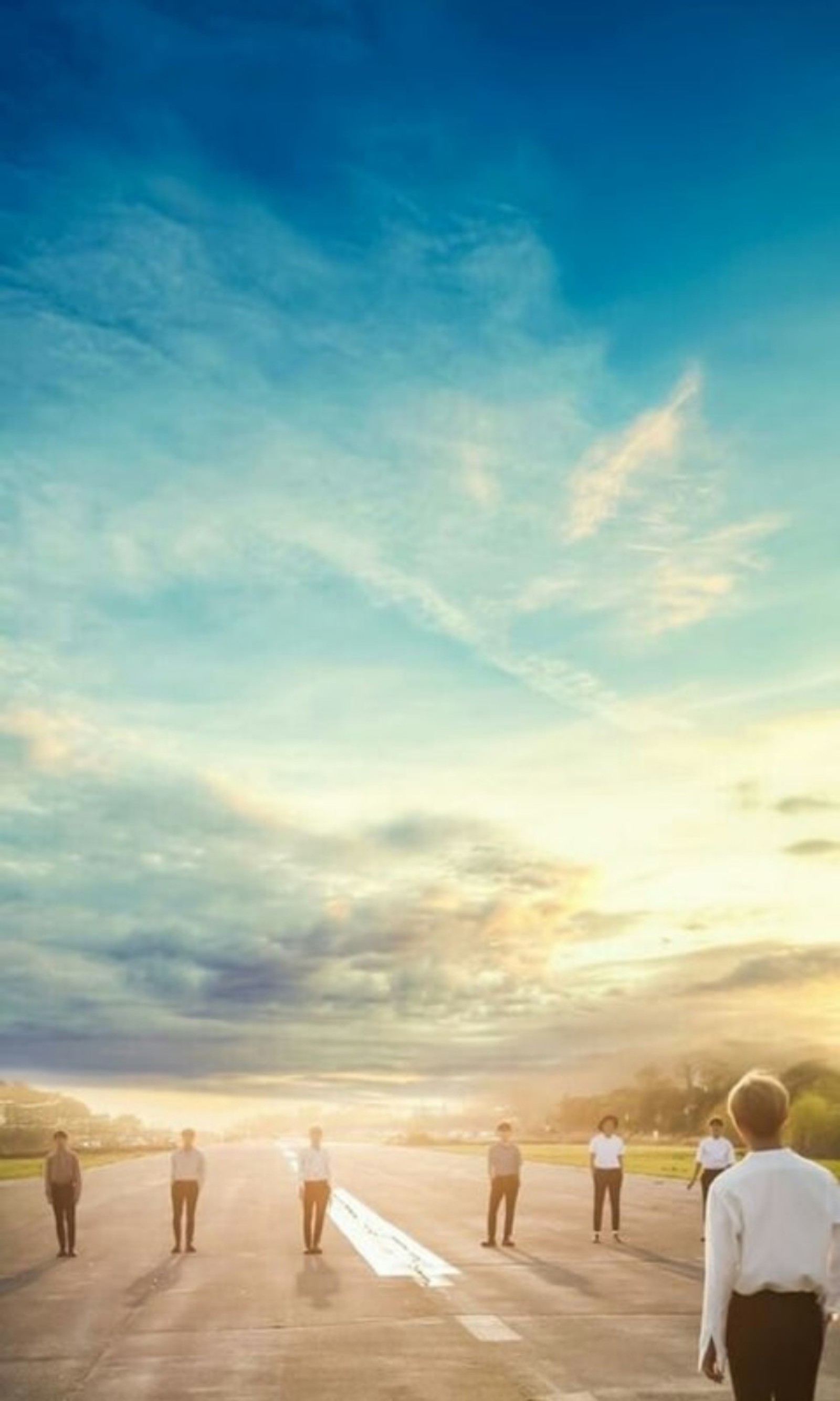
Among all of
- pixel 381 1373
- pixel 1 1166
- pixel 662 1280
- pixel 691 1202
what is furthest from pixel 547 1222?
pixel 1 1166

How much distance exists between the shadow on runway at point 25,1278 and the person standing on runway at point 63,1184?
30.2 inches

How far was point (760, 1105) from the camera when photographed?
5852 mm

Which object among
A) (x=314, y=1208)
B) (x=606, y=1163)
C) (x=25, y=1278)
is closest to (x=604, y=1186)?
(x=606, y=1163)

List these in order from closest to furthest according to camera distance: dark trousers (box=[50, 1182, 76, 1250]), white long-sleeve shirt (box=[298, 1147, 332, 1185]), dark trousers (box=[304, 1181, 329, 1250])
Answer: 1. white long-sleeve shirt (box=[298, 1147, 332, 1185])
2. dark trousers (box=[304, 1181, 329, 1250])
3. dark trousers (box=[50, 1182, 76, 1250])

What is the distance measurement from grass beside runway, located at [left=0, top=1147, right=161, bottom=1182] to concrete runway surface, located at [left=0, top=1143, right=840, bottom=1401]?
23.5m

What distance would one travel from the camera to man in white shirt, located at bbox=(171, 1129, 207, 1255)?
2419cm

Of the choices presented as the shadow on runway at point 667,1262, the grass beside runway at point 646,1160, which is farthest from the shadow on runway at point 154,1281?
the grass beside runway at point 646,1160

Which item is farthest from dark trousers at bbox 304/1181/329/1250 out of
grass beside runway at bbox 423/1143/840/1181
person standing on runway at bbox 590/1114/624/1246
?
grass beside runway at bbox 423/1143/840/1181

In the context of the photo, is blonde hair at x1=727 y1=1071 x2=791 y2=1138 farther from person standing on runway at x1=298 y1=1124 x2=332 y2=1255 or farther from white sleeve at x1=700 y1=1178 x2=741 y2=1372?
person standing on runway at x1=298 y1=1124 x2=332 y2=1255

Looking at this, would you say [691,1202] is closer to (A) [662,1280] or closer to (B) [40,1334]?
(A) [662,1280]

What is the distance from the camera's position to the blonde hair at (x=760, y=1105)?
584 cm

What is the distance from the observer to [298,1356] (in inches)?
524

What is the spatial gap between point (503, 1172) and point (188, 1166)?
207 inches

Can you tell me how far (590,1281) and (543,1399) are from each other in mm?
9087
